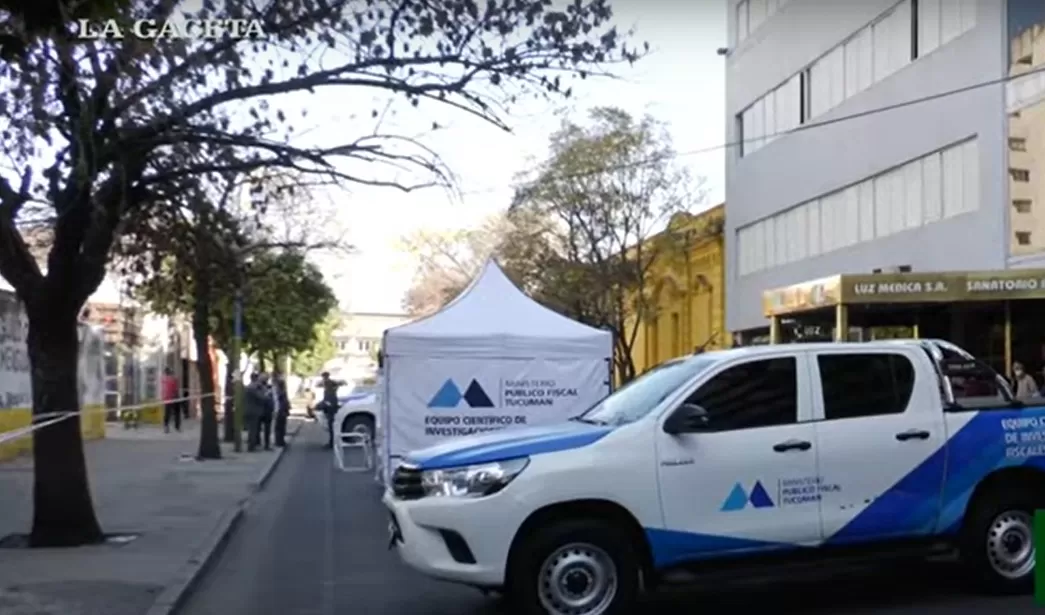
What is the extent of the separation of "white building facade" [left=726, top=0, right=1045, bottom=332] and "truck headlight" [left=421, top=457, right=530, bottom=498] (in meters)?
18.3

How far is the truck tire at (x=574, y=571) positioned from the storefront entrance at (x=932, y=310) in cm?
1331

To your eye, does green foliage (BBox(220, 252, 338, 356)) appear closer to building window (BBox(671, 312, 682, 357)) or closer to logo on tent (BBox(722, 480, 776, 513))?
building window (BBox(671, 312, 682, 357))

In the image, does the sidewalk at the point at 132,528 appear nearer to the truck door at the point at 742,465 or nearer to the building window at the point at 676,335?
the truck door at the point at 742,465

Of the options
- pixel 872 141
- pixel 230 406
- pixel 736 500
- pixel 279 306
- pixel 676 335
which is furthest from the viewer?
pixel 676 335

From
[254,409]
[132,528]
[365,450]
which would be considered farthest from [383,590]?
[254,409]

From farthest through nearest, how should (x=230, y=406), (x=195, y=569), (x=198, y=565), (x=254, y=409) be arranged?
(x=230, y=406) < (x=254, y=409) < (x=198, y=565) < (x=195, y=569)

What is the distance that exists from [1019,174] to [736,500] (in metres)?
18.2

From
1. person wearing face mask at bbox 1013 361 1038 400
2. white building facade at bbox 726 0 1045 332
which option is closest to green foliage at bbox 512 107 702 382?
white building facade at bbox 726 0 1045 332

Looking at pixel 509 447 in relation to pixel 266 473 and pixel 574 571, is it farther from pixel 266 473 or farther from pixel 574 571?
pixel 266 473

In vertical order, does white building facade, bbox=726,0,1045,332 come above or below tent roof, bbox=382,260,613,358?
above

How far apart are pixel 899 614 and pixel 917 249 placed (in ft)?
70.2

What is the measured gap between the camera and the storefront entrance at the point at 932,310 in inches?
860

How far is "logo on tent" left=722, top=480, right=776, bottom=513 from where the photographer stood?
9.56 meters

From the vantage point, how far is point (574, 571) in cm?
935
